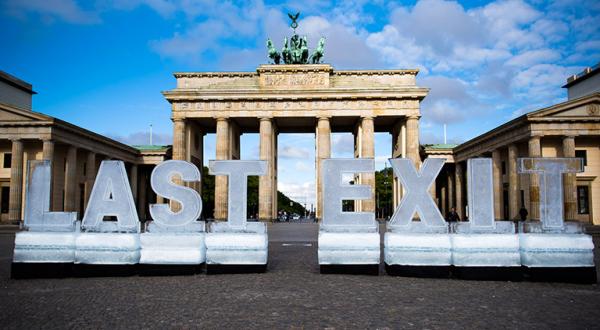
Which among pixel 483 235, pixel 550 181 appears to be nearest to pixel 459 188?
pixel 550 181

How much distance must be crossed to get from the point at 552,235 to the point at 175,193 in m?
9.54

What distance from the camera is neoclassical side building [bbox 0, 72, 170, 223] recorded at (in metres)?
41.6

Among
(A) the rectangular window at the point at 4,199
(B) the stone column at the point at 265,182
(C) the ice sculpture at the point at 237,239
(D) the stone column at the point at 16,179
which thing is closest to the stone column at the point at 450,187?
(B) the stone column at the point at 265,182

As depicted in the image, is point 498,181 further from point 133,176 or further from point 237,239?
point 133,176

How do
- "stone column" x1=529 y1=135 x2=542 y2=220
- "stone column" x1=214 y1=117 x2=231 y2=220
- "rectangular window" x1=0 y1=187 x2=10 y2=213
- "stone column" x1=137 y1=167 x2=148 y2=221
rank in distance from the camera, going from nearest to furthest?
"stone column" x1=529 y1=135 x2=542 y2=220, "rectangular window" x1=0 y1=187 x2=10 y2=213, "stone column" x1=214 y1=117 x2=231 y2=220, "stone column" x1=137 y1=167 x2=148 y2=221

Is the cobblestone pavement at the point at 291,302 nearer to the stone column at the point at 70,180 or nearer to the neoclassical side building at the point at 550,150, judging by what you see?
the neoclassical side building at the point at 550,150

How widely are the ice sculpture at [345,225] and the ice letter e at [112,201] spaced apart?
4999 mm

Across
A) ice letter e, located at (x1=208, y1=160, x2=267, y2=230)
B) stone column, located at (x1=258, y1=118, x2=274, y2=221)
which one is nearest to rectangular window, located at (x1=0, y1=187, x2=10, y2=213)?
stone column, located at (x1=258, y1=118, x2=274, y2=221)

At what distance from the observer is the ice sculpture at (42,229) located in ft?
39.4

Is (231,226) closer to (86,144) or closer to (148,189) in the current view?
(86,144)

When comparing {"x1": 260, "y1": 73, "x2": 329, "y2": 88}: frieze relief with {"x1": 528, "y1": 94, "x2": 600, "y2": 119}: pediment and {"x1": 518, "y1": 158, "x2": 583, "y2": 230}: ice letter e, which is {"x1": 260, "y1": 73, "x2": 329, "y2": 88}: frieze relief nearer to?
{"x1": 528, "y1": 94, "x2": 600, "y2": 119}: pediment

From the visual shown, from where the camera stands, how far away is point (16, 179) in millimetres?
41844

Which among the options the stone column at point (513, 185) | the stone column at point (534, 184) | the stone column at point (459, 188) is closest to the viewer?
the stone column at point (534, 184)

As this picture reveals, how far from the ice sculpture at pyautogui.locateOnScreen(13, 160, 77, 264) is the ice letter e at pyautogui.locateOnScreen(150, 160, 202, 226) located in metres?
2.30
